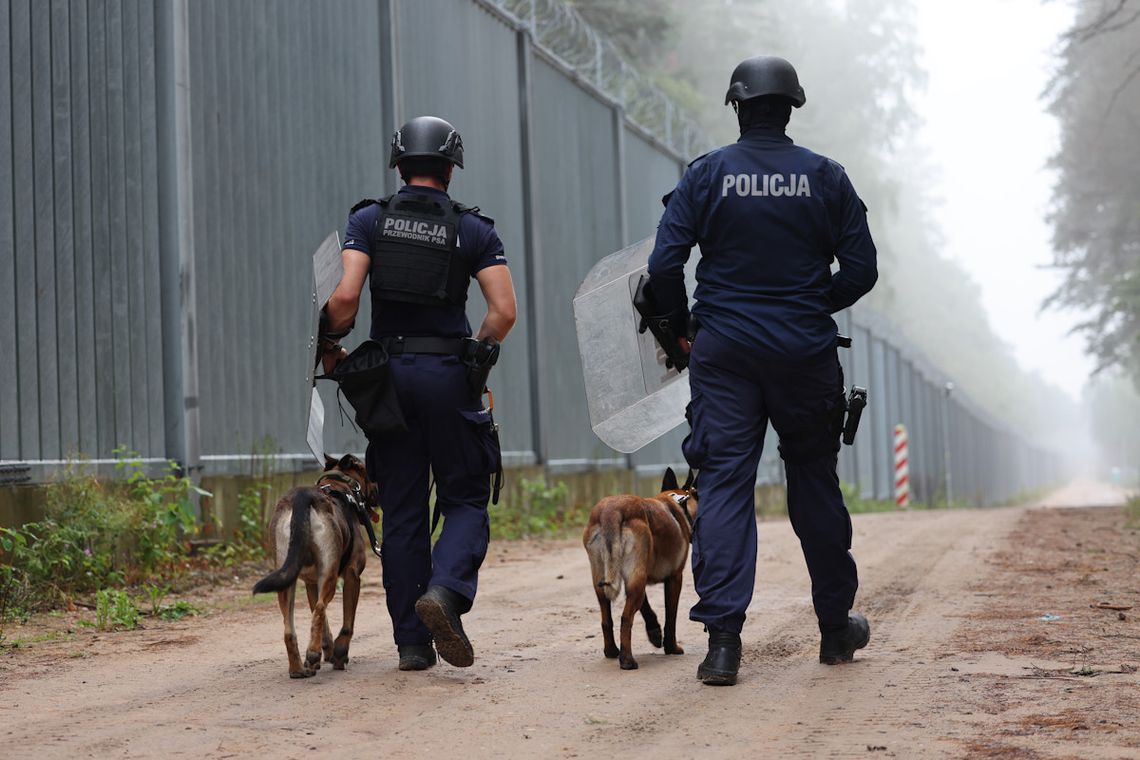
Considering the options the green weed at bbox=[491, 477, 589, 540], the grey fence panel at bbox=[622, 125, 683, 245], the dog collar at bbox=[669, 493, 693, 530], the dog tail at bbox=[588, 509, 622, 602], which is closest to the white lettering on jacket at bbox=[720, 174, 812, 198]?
the dog tail at bbox=[588, 509, 622, 602]

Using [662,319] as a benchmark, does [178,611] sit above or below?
below

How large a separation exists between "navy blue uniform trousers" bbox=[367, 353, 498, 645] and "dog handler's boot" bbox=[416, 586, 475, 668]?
0.24m

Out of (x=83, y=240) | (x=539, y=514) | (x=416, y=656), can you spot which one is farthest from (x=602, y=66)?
(x=416, y=656)

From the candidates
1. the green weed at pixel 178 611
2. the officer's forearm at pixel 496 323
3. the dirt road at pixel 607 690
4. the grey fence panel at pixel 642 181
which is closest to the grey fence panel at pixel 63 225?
the green weed at pixel 178 611

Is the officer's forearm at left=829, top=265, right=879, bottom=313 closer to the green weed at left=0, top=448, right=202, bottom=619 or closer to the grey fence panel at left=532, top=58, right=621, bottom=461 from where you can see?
the green weed at left=0, top=448, right=202, bottom=619

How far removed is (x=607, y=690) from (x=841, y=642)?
3.51 ft

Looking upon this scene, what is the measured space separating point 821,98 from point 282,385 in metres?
46.3

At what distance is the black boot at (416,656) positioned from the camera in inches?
222

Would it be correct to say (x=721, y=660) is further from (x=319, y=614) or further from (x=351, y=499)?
(x=351, y=499)

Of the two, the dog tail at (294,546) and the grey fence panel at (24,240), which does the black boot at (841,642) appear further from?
the grey fence panel at (24,240)

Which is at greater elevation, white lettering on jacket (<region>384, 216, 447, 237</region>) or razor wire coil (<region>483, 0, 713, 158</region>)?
razor wire coil (<region>483, 0, 713, 158</region>)

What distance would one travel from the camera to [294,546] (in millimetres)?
5328

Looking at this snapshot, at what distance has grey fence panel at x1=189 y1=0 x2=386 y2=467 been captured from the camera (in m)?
10.2

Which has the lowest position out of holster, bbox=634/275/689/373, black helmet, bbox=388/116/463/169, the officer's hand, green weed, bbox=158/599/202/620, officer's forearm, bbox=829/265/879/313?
green weed, bbox=158/599/202/620
